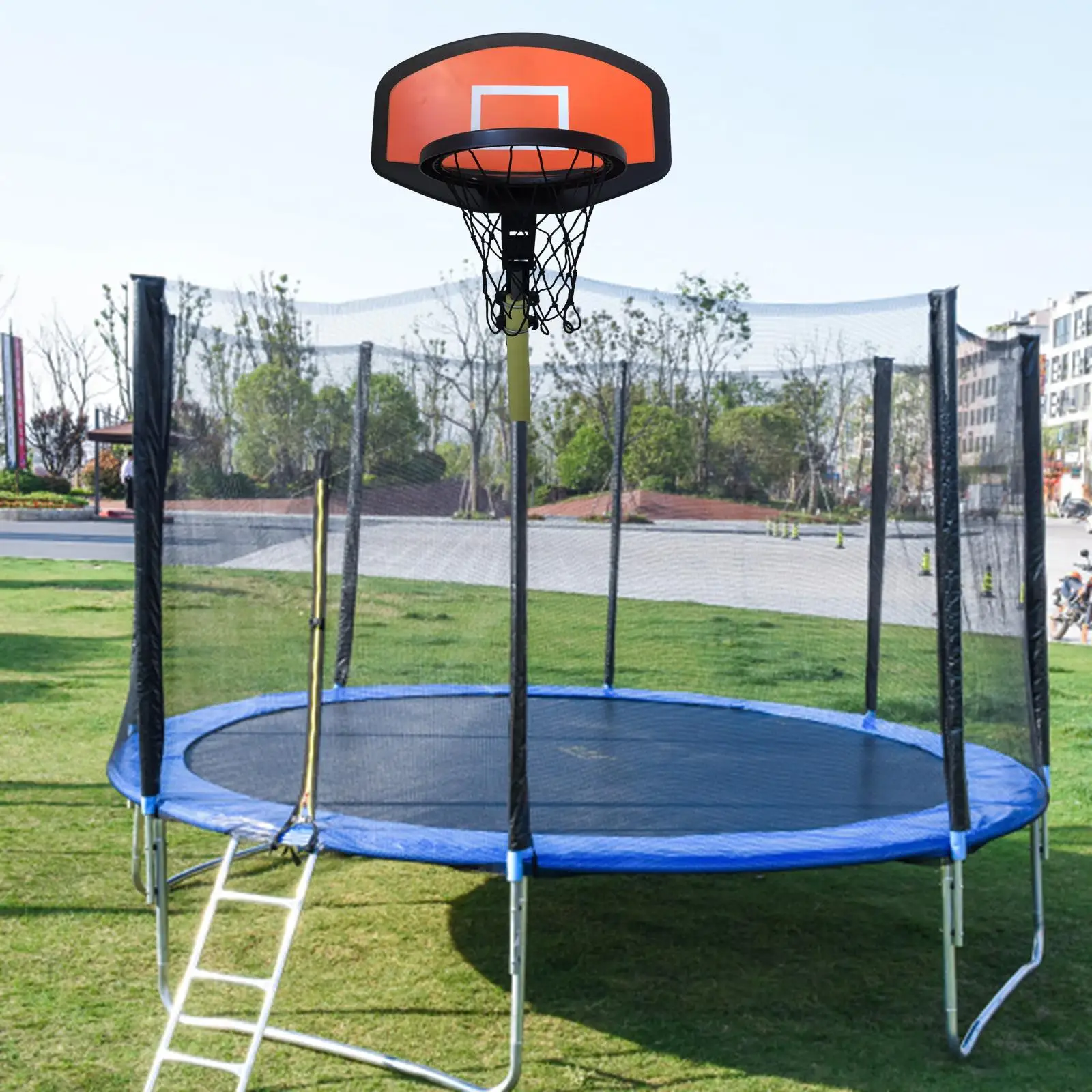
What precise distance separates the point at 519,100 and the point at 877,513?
1.52 meters

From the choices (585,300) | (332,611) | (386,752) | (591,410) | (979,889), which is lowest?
(979,889)

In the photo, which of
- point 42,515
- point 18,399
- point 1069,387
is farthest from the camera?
point 1069,387

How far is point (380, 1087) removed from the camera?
1.95 meters

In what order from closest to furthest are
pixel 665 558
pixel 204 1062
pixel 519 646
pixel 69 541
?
pixel 204 1062 < pixel 519 646 < pixel 665 558 < pixel 69 541

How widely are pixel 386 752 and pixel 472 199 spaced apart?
53.3 inches

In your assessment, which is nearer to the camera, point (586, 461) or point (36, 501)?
point (586, 461)

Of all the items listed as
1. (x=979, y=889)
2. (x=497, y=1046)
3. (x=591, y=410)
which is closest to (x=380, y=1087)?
(x=497, y=1046)

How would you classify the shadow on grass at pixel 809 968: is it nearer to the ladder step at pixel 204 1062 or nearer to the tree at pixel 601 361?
the ladder step at pixel 204 1062

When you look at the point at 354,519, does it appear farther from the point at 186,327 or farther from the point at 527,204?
the point at 527,204

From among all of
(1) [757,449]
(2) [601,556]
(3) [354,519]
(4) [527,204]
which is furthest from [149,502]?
(2) [601,556]

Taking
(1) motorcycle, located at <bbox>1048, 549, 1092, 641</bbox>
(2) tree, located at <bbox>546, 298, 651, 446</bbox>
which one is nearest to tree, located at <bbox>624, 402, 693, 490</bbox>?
(2) tree, located at <bbox>546, 298, 651, 446</bbox>

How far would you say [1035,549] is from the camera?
9.07 feet

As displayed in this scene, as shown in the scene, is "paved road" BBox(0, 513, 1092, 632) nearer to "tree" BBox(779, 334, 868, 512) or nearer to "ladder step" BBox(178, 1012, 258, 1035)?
"tree" BBox(779, 334, 868, 512)

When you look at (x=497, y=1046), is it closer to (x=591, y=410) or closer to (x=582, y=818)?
(x=582, y=818)
